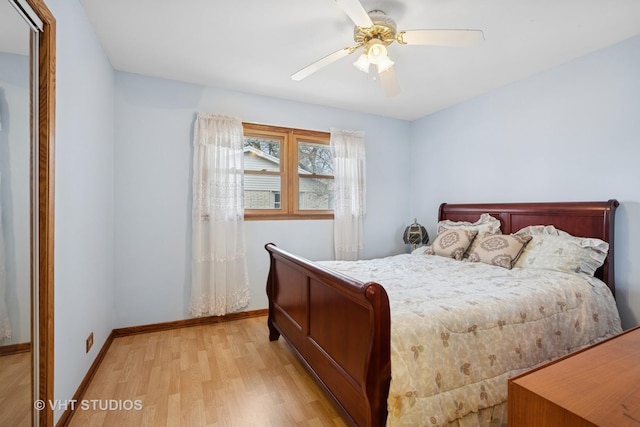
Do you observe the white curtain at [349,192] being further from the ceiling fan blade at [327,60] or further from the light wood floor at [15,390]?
the light wood floor at [15,390]

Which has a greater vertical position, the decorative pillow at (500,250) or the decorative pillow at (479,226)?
the decorative pillow at (479,226)

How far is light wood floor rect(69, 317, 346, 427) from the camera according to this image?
1736mm

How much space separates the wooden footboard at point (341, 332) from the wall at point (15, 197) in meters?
1.41

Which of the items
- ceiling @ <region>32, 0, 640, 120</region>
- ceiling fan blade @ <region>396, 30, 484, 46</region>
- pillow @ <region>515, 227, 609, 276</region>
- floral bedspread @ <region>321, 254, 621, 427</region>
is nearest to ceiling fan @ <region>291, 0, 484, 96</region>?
ceiling fan blade @ <region>396, 30, 484, 46</region>

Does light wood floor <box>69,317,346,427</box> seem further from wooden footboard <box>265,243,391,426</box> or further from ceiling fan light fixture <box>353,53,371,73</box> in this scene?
ceiling fan light fixture <box>353,53,371,73</box>

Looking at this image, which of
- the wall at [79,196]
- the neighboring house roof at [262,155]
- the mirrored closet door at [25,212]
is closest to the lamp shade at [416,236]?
the neighboring house roof at [262,155]

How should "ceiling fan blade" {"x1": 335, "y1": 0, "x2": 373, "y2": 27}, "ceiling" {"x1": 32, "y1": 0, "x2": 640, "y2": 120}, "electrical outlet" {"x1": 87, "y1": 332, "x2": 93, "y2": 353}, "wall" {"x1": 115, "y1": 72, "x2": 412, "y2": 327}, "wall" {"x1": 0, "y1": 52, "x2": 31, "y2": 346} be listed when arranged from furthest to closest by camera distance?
"wall" {"x1": 115, "y1": 72, "x2": 412, "y2": 327} < "electrical outlet" {"x1": 87, "y1": 332, "x2": 93, "y2": 353} < "ceiling" {"x1": 32, "y1": 0, "x2": 640, "y2": 120} < "ceiling fan blade" {"x1": 335, "y1": 0, "x2": 373, "y2": 27} < "wall" {"x1": 0, "y1": 52, "x2": 31, "y2": 346}

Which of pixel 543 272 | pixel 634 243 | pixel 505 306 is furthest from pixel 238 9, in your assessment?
pixel 634 243

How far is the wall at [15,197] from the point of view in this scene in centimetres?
115

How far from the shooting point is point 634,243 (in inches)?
90.7

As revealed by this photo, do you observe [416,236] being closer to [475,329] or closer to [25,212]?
[475,329]

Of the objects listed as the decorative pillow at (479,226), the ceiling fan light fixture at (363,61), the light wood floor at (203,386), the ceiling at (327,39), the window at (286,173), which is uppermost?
the ceiling at (327,39)

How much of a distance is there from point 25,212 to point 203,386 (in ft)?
4.93

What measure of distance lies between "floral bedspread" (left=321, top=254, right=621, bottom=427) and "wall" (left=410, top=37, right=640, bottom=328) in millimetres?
684
